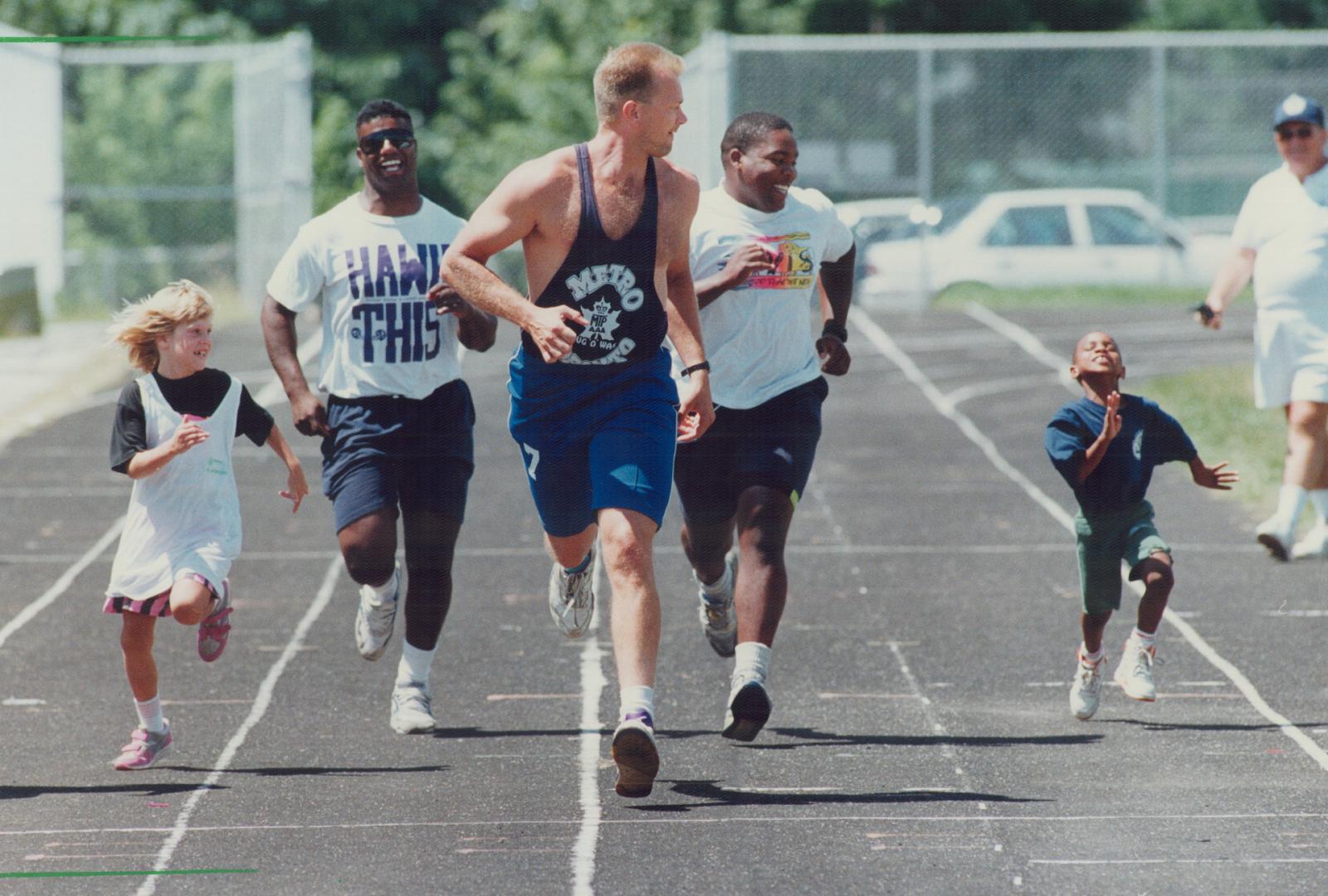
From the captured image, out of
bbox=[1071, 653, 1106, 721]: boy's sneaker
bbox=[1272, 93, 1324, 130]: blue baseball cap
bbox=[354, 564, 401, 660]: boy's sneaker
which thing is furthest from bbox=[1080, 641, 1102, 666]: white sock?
bbox=[1272, 93, 1324, 130]: blue baseball cap

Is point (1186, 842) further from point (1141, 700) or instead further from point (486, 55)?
point (486, 55)

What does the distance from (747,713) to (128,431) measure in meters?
1.99

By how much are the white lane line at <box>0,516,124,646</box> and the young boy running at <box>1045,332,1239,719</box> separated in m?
4.35

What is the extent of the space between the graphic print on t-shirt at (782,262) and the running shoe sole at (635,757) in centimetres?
195

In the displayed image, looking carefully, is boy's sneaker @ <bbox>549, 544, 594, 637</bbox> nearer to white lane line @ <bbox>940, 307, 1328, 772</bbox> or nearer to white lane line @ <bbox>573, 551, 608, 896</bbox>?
white lane line @ <bbox>573, 551, 608, 896</bbox>

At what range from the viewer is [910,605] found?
9.32 meters

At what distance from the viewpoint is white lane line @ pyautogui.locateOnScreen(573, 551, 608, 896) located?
5.19 meters

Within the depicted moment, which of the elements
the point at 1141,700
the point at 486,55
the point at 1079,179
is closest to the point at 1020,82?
the point at 1079,179

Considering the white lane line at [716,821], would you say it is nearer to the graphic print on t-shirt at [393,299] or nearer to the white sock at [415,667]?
the white sock at [415,667]

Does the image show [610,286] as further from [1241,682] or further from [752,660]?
[1241,682]

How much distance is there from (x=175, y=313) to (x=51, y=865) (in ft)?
5.80

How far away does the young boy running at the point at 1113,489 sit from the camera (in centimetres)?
672

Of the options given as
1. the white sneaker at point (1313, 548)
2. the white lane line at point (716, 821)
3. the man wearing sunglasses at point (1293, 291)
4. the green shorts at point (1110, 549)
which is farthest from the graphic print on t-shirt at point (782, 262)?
the white sneaker at point (1313, 548)

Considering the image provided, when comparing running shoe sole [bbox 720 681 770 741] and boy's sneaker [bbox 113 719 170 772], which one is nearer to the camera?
running shoe sole [bbox 720 681 770 741]
